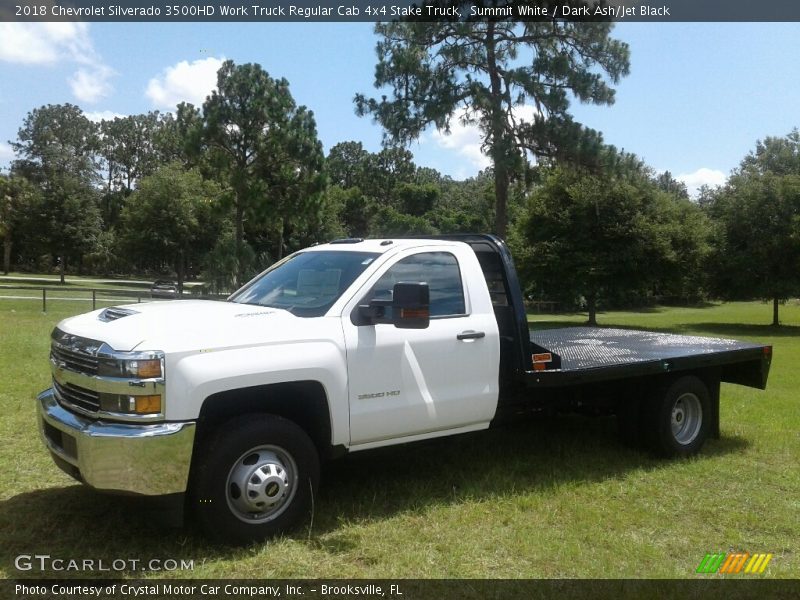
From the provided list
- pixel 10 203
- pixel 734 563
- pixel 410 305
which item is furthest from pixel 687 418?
pixel 10 203

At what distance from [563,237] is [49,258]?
55397mm

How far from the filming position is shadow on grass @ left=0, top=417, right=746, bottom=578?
4.55 meters

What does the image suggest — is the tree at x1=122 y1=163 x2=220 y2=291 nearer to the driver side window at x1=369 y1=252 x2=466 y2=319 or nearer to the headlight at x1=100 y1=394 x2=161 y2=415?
the driver side window at x1=369 y1=252 x2=466 y2=319

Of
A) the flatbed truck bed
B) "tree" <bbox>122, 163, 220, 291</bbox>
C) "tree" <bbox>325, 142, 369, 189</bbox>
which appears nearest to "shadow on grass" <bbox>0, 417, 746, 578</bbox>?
the flatbed truck bed

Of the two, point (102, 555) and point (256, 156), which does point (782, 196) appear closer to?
point (256, 156)

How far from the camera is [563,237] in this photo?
110 feet

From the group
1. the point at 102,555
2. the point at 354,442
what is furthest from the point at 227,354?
the point at 102,555

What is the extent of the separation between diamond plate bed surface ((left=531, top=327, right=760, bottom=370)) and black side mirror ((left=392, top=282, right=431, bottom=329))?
187cm

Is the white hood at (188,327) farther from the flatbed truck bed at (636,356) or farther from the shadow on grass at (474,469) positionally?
Answer: the flatbed truck bed at (636,356)

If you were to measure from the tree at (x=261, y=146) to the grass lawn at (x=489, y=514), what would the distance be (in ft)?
90.4

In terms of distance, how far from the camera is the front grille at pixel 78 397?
4410 mm

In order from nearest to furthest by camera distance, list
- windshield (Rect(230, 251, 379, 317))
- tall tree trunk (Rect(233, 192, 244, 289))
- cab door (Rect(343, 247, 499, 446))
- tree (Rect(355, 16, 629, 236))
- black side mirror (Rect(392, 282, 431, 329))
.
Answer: black side mirror (Rect(392, 282, 431, 329)) < cab door (Rect(343, 247, 499, 446)) < windshield (Rect(230, 251, 379, 317)) < tree (Rect(355, 16, 629, 236)) < tall tree trunk (Rect(233, 192, 244, 289))
